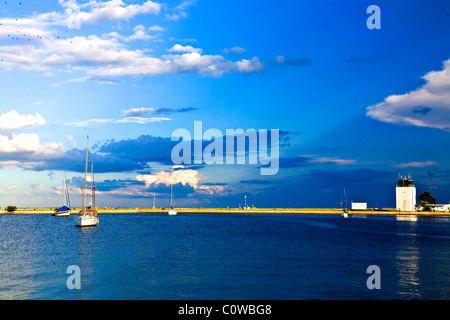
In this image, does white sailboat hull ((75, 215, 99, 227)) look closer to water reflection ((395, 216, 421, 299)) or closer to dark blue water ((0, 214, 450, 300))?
dark blue water ((0, 214, 450, 300))

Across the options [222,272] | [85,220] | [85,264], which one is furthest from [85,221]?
[222,272]

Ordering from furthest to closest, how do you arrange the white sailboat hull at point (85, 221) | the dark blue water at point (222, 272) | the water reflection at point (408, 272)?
the white sailboat hull at point (85, 221)
the water reflection at point (408, 272)
the dark blue water at point (222, 272)

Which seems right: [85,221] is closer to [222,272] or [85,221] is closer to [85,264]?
[85,264]

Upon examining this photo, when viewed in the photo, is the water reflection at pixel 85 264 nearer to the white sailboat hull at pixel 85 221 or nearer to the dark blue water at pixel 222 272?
the dark blue water at pixel 222 272

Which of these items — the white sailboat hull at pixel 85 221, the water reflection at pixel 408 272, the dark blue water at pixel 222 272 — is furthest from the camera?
the white sailboat hull at pixel 85 221

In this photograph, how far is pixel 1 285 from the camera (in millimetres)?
34750

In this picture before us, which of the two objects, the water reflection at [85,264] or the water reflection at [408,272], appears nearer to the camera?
the water reflection at [85,264]

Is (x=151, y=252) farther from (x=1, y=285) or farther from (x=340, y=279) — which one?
(x=340, y=279)

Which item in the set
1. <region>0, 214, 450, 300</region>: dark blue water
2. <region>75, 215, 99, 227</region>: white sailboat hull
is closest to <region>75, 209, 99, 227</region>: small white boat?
<region>75, 215, 99, 227</region>: white sailboat hull

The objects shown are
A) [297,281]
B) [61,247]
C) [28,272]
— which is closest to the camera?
[297,281]

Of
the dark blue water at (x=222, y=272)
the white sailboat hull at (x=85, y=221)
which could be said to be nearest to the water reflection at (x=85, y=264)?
the dark blue water at (x=222, y=272)

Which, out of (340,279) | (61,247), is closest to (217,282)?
(340,279)

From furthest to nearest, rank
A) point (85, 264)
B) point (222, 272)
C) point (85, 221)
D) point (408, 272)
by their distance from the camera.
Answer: point (85, 221) < point (85, 264) < point (408, 272) < point (222, 272)
